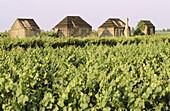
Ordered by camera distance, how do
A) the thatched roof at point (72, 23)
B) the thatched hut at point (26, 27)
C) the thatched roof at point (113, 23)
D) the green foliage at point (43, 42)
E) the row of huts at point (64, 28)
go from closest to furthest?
the green foliage at point (43, 42) → the thatched hut at point (26, 27) → the row of huts at point (64, 28) → the thatched roof at point (72, 23) → the thatched roof at point (113, 23)

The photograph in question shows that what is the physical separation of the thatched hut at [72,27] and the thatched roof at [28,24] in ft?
14.3

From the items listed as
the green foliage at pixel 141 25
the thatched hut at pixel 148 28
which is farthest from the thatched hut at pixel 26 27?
the thatched hut at pixel 148 28

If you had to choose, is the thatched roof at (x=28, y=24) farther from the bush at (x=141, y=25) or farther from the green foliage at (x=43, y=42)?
the bush at (x=141, y=25)

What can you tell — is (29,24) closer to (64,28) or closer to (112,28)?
(64,28)

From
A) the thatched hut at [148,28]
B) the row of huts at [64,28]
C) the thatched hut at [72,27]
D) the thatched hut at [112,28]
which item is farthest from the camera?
the thatched hut at [148,28]

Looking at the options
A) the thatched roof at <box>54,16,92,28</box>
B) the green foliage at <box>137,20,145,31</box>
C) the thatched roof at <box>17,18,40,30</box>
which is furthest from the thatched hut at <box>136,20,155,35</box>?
the thatched roof at <box>17,18,40,30</box>

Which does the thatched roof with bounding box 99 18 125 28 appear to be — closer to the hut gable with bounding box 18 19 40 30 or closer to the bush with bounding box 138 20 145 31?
the bush with bounding box 138 20 145 31

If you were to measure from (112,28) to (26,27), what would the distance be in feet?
64.4

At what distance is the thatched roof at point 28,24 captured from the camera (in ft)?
136

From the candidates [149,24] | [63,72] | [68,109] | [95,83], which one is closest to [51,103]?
[68,109]

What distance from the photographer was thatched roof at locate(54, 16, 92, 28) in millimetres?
44156

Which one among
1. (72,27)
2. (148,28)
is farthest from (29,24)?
(148,28)

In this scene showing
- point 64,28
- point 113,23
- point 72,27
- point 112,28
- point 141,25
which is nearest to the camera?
point 64,28

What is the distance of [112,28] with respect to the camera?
51.0 metres
